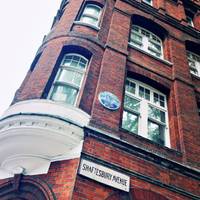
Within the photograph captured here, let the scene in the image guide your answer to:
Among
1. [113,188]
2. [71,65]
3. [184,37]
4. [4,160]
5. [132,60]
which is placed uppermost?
[184,37]

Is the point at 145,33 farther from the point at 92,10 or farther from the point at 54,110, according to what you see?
the point at 54,110

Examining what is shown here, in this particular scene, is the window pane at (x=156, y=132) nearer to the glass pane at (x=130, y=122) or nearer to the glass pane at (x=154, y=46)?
the glass pane at (x=130, y=122)

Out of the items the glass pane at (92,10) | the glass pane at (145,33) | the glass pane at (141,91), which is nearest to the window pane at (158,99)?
the glass pane at (141,91)

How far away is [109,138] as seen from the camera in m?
6.68

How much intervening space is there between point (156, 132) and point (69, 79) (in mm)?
3096

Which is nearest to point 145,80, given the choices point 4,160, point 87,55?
point 87,55

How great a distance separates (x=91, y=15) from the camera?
37.2ft

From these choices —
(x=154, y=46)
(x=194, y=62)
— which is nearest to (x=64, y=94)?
(x=154, y=46)

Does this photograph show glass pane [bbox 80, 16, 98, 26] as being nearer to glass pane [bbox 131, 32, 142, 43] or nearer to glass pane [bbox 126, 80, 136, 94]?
glass pane [bbox 131, 32, 142, 43]

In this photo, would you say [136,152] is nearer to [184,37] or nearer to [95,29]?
[95,29]

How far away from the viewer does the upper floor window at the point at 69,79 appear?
7.91 metres

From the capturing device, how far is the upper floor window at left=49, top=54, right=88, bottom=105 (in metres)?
7.91

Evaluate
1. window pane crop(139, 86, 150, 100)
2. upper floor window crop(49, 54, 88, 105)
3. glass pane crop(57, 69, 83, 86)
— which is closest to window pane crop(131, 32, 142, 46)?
window pane crop(139, 86, 150, 100)

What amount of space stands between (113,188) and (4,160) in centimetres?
269
